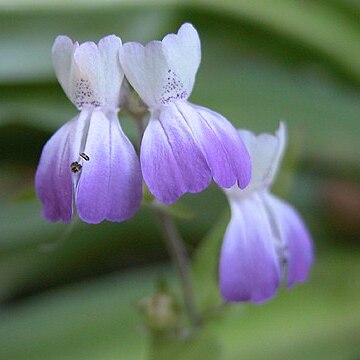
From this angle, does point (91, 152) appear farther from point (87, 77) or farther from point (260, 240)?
point (260, 240)

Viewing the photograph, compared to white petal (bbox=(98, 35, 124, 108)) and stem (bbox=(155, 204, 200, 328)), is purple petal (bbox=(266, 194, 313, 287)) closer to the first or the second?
stem (bbox=(155, 204, 200, 328))

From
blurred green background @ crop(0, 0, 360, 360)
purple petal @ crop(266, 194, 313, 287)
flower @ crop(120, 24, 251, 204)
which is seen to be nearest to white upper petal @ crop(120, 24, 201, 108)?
flower @ crop(120, 24, 251, 204)

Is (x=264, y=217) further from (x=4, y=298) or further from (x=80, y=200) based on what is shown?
(x=4, y=298)

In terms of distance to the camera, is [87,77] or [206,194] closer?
[87,77]

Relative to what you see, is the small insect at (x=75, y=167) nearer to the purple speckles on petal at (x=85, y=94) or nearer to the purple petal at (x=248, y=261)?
the purple speckles on petal at (x=85, y=94)

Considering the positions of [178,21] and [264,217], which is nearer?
[264,217]

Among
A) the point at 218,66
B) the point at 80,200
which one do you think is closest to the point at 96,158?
the point at 80,200

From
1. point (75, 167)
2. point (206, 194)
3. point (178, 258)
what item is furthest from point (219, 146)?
point (206, 194)
